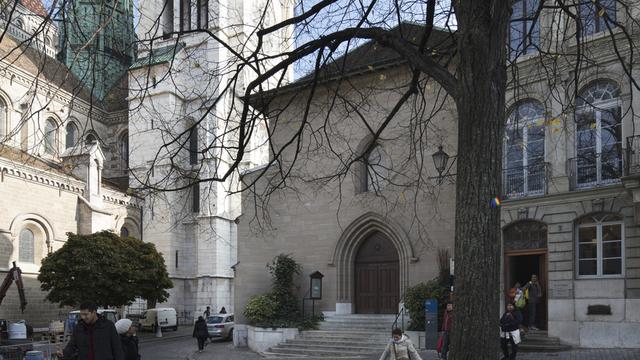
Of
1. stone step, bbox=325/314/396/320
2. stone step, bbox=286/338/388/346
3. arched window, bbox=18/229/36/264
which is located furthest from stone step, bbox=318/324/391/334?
arched window, bbox=18/229/36/264

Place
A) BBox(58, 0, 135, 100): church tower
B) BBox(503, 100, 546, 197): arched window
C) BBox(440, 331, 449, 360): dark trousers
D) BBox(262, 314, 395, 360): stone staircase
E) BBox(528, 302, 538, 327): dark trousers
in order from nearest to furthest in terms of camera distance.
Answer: BBox(58, 0, 135, 100): church tower, BBox(440, 331, 449, 360): dark trousers, BBox(528, 302, 538, 327): dark trousers, BBox(503, 100, 546, 197): arched window, BBox(262, 314, 395, 360): stone staircase

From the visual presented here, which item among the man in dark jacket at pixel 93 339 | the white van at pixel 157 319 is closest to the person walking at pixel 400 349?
the man in dark jacket at pixel 93 339

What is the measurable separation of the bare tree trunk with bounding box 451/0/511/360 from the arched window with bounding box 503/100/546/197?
13068 mm

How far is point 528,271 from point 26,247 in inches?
1052

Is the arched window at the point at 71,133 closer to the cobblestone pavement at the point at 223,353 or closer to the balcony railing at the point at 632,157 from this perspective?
the cobblestone pavement at the point at 223,353

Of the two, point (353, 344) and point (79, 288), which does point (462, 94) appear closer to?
point (353, 344)

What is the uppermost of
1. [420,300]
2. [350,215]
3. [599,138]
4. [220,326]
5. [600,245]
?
[599,138]

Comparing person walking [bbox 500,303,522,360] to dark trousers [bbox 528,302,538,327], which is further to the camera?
dark trousers [bbox 528,302,538,327]

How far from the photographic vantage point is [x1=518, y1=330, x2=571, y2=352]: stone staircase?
1576 cm

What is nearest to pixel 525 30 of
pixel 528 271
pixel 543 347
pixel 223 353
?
pixel 543 347

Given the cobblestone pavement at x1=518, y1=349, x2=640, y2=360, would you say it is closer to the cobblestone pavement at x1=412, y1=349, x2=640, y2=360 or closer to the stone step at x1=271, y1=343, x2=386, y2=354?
the cobblestone pavement at x1=412, y1=349, x2=640, y2=360

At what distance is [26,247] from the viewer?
110ft

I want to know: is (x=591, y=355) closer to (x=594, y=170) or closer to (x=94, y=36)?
(x=594, y=170)

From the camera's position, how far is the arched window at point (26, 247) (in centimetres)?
3339
